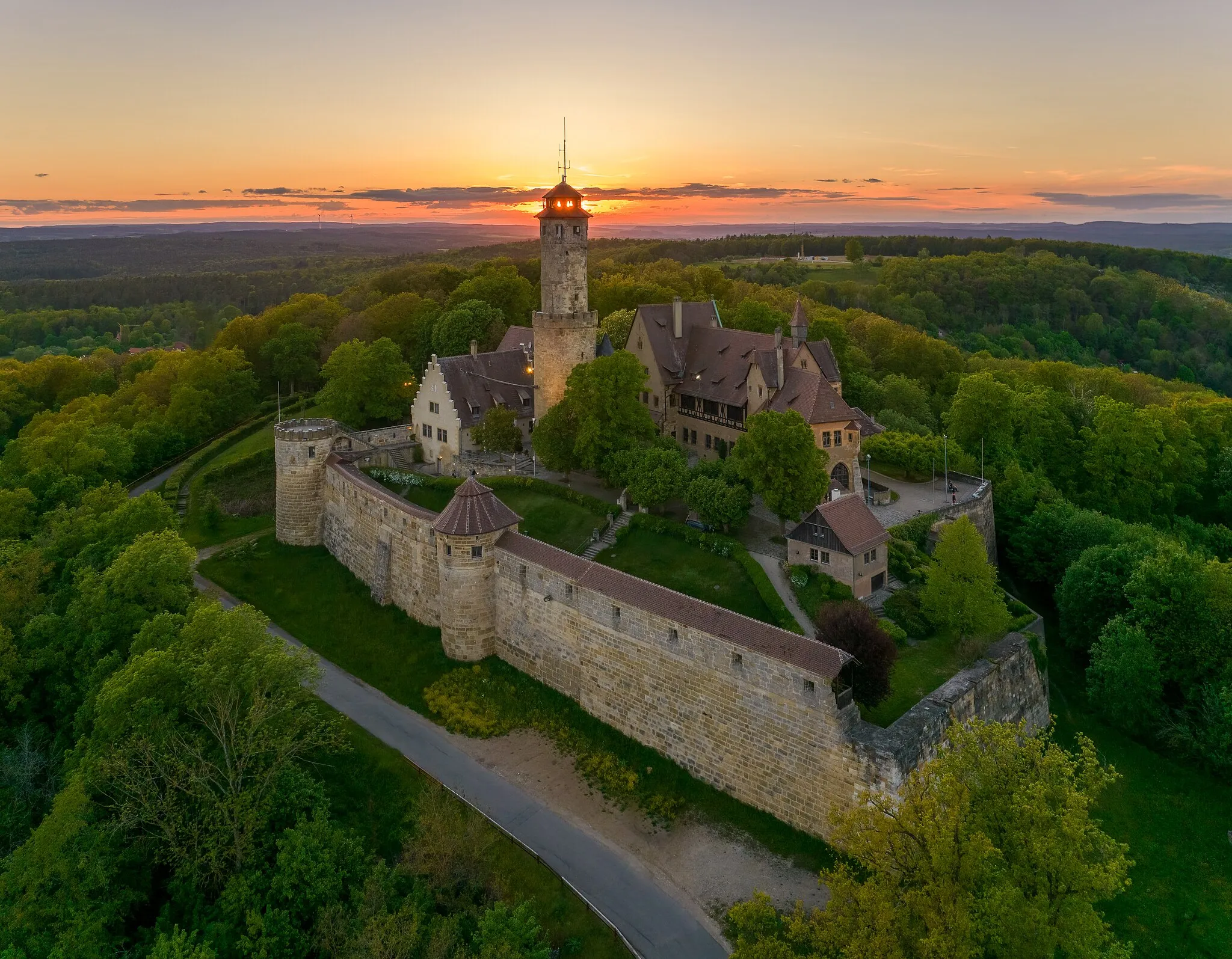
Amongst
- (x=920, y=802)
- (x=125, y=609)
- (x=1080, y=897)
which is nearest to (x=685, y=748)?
(x=920, y=802)

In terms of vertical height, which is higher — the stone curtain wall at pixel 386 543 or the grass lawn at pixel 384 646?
the stone curtain wall at pixel 386 543

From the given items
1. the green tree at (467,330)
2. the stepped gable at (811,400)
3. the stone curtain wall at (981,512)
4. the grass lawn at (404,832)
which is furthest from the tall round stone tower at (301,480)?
the stone curtain wall at (981,512)

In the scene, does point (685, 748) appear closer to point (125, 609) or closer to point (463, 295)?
point (125, 609)

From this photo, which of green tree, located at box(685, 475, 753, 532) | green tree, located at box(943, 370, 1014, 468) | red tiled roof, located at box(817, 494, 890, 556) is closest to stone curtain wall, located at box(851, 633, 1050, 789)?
red tiled roof, located at box(817, 494, 890, 556)

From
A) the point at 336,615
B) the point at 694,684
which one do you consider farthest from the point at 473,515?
the point at 694,684

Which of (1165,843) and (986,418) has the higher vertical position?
(986,418)

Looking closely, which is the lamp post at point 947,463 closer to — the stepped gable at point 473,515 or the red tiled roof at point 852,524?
the red tiled roof at point 852,524

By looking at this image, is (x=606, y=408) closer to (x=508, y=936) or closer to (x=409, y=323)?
(x=508, y=936)
